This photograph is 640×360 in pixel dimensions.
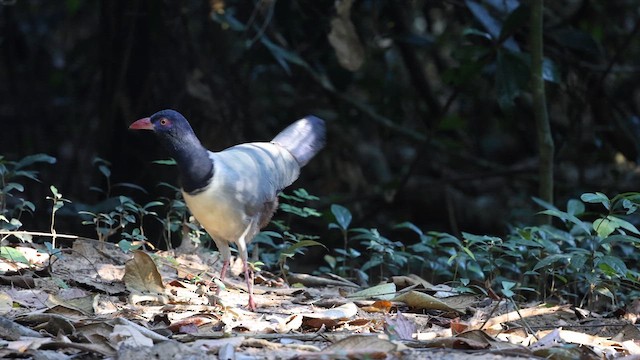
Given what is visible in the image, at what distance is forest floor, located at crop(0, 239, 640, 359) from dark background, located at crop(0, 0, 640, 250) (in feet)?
6.17

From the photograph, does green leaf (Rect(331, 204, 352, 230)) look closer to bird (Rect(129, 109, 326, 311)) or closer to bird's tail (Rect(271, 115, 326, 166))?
bird's tail (Rect(271, 115, 326, 166))

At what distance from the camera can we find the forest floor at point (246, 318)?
2.72 meters

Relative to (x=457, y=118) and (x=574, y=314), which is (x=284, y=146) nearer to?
(x=574, y=314)

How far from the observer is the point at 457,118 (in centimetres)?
773

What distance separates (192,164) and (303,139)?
874 millimetres

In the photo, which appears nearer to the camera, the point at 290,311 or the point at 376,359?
the point at 376,359

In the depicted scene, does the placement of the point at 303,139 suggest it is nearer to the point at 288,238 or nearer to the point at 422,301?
the point at 288,238

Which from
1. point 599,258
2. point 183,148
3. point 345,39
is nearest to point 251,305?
point 183,148

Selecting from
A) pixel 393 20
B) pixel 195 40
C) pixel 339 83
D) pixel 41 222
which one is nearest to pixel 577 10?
pixel 393 20

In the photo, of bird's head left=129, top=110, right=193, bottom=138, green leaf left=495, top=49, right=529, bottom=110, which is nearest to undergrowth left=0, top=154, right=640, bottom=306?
bird's head left=129, top=110, right=193, bottom=138

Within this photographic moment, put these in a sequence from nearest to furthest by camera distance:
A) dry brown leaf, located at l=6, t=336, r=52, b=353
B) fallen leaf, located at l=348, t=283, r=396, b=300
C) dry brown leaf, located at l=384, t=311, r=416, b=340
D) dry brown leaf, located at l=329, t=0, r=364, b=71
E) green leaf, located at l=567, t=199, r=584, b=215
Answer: dry brown leaf, located at l=6, t=336, r=52, b=353 < dry brown leaf, located at l=384, t=311, r=416, b=340 < fallen leaf, located at l=348, t=283, r=396, b=300 < green leaf, located at l=567, t=199, r=584, b=215 < dry brown leaf, located at l=329, t=0, r=364, b=71

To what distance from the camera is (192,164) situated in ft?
11.6

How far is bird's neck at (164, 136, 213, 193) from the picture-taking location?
3.54 metres

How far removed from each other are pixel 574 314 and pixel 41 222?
3.55 m
